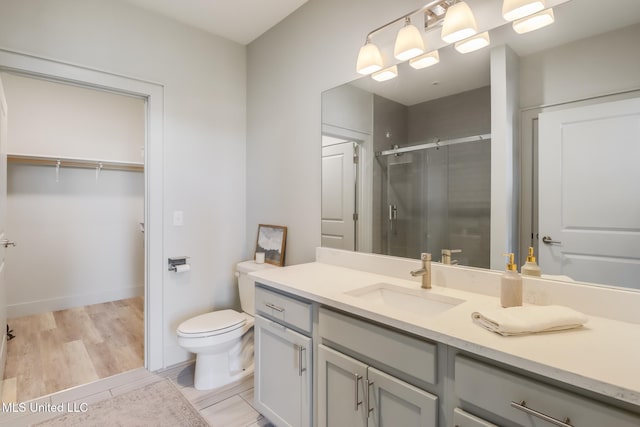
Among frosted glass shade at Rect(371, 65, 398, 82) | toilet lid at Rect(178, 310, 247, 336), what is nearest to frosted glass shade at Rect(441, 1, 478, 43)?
frosted glass shade at Rect(371, 65, 398, 82)

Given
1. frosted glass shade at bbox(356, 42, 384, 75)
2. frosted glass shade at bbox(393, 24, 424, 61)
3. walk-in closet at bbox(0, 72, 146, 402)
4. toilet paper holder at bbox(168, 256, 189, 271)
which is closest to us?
frosted glass shade at bbox(393, 24, 424, 61)

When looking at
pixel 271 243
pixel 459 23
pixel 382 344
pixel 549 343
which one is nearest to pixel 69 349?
pixel 271 243

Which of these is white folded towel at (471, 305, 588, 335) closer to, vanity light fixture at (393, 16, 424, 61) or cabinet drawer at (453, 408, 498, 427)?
cabinet drawer at (453, 408, 498, 427)

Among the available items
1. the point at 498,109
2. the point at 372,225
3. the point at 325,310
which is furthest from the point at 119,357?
the point at 498,109

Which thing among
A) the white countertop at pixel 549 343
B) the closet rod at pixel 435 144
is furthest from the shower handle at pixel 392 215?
the white countertop at pixel 549 343

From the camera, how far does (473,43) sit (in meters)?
1.43

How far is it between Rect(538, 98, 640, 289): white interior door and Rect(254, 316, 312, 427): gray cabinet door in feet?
3.61

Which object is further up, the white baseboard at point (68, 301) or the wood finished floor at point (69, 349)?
the white baseboard at point (68, 301)

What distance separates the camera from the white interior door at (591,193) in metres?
1.05

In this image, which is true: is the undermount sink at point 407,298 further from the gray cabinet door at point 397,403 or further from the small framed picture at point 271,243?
the small framed picture at point 271,243

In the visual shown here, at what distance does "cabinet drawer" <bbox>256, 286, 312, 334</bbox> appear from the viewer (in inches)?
56.0

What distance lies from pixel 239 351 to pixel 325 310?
1.29 m

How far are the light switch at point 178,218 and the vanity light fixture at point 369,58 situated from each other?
1725 mm

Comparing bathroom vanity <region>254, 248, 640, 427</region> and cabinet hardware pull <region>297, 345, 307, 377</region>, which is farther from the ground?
bathroom vanity <region>254, 248, 640, 427</region>
